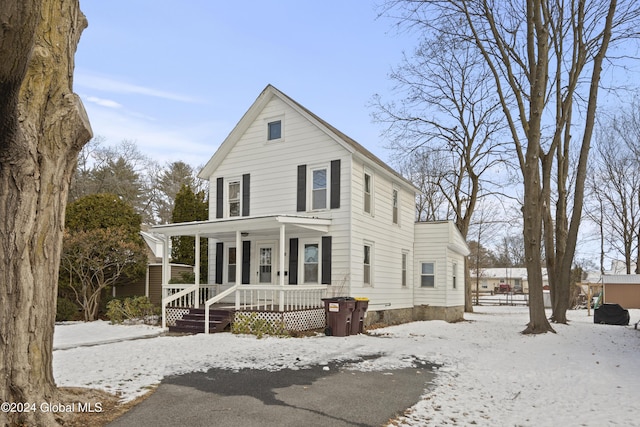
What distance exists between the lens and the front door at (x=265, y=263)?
16.4 m

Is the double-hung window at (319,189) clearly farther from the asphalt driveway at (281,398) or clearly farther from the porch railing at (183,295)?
the asphalt driveway at (281,398)

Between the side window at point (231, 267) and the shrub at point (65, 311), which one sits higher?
the side window at point (231, 267)

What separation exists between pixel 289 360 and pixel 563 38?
15.3 m

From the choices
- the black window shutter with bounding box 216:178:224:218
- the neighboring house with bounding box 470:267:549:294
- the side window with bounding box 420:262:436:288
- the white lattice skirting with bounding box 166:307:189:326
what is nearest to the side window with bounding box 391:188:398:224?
the side window with bounding box 420:262:436:288

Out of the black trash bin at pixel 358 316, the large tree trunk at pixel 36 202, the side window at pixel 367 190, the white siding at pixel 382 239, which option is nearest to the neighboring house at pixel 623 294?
the white siding at pixel 382 239

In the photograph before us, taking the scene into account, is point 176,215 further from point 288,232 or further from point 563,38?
point 563,38

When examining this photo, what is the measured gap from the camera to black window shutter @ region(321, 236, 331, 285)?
15.2m

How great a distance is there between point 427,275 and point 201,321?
9.82 m

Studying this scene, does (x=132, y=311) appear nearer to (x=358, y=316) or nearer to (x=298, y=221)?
(x=298, y=221)

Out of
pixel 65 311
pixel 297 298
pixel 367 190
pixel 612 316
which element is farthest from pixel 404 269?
pixel 65 311

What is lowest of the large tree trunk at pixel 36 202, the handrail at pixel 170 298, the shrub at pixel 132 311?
the shrub at pixel 132 311

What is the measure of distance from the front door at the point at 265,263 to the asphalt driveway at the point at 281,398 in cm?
804

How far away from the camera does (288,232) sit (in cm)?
1576

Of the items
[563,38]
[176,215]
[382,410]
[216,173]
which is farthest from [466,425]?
[176,215]
